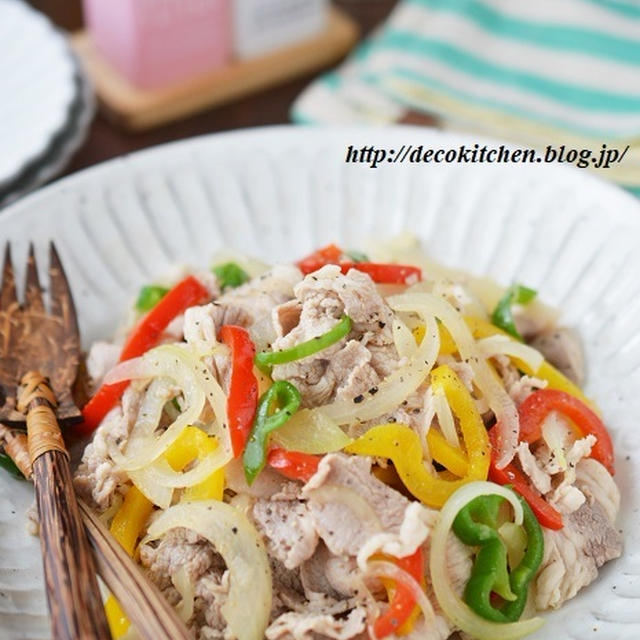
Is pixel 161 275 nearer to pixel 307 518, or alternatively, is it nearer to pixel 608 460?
pixel 307 518

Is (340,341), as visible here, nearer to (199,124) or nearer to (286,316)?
(286,316)

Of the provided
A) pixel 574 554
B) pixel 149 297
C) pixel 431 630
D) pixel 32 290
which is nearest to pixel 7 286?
pixel 32 290

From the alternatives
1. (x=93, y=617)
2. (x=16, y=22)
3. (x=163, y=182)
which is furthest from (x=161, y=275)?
(x=16, y=22)

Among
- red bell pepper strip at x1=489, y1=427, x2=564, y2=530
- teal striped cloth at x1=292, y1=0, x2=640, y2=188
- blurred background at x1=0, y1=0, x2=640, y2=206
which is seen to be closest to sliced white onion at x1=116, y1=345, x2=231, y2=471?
red bell pepper strip at x1=489, y1=427, x2=564, y2=530

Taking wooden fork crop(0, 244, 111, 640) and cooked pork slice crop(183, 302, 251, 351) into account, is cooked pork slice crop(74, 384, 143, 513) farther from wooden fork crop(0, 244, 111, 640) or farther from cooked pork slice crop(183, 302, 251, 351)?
cooked pork slice crop(183, 302, 251, 351)

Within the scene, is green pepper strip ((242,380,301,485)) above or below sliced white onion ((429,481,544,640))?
above

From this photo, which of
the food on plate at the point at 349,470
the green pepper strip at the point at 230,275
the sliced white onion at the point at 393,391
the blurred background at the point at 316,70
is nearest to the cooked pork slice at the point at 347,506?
the food on plate at the point at 349,470

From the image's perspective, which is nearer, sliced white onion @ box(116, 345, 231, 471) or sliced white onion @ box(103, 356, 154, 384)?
sliced white onion @ box(116, 345, 231, 471)
